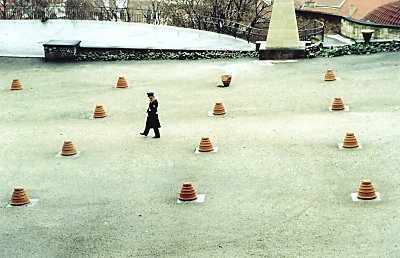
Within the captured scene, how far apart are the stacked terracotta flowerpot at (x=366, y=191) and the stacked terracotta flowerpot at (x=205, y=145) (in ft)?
14.2

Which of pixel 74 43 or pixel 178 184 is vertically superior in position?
pixel 74 43

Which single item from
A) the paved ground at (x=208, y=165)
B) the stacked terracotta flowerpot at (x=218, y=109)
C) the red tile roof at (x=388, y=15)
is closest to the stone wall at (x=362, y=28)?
the red tile roof at (x=388, y=15)

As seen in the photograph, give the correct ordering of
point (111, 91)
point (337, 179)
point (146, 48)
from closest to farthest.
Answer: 1. point (337, 179)
2. point (111, 91)
3. point (146, 48)

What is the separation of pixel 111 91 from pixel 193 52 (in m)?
5.64

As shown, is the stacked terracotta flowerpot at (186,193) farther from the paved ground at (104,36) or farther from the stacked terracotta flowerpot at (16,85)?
the paved ground at (104,36)

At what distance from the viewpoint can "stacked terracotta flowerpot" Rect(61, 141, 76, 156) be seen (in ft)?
54.7

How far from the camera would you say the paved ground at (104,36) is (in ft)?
97.0

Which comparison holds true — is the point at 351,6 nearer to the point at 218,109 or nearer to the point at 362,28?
the point at 362,28

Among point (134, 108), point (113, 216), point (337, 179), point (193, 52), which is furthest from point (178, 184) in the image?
point (193, 52)

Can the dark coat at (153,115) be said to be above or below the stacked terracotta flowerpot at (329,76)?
below

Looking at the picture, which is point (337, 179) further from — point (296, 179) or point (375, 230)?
point (375, 230)

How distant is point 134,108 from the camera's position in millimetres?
21047

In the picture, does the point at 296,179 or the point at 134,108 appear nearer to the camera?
the point at 296,179

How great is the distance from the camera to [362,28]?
32.1 metres
